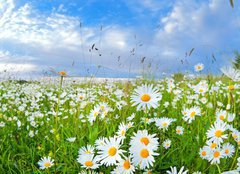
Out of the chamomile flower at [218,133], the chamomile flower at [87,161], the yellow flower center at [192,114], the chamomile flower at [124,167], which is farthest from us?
the yellow flower center at [192,114]

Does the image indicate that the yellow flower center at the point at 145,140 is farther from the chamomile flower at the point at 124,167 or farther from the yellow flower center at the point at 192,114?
the yellow flower center at the point at 192,114

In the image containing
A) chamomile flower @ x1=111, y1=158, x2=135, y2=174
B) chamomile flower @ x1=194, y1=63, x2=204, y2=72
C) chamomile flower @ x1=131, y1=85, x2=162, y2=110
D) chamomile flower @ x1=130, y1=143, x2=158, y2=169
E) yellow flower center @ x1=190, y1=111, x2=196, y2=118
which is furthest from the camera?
chamomile flower @ x1=194, y1=63, x2=204, y2=72

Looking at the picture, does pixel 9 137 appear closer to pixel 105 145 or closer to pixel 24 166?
pixel 24 166

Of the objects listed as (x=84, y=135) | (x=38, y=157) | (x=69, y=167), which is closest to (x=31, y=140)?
(x=38, y=157)

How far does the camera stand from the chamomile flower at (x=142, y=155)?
1427 mm

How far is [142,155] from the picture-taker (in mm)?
1444

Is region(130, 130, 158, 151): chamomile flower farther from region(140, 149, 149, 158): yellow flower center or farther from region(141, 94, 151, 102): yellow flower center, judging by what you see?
region(141, 94, 151, 102): yellow flower center

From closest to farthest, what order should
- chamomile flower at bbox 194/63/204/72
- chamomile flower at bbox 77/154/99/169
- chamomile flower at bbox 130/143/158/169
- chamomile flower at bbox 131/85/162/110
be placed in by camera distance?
chamomile flower at bbox 130/143/158/169 < chamomile flower at bbox 131/85/162/110 < chamomile flower at bbox 77/154/99/169 < chamomile flower at bbox 194/63/204/72

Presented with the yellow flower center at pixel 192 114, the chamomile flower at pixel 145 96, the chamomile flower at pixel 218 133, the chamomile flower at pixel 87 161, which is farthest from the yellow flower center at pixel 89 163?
the yellow flower center at pixel 192 114

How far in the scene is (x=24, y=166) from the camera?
281 centimetres

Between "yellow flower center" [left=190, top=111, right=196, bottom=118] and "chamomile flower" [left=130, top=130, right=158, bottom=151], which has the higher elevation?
"yellow flower center" [left=190, top=111, right=196, bottom=118]

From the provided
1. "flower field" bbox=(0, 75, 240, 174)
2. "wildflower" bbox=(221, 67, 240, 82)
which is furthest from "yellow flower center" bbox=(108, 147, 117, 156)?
"wildflower" bbox=(221, 67, 240, 82)

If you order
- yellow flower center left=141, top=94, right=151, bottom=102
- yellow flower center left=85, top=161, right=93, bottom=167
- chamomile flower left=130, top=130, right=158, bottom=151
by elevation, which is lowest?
yellow flower center left=85, top=161, right=93, bottom=167

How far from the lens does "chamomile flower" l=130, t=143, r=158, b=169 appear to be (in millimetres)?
1427
